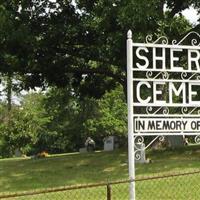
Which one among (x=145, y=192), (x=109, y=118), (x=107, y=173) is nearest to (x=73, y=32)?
(x=107, y=173)

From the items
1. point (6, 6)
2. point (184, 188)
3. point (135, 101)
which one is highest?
point (6, 6)

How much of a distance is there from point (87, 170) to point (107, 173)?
1404 millimetres

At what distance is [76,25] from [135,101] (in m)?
13.2

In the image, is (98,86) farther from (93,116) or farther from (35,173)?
(93,116)

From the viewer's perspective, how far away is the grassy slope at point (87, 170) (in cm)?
1726

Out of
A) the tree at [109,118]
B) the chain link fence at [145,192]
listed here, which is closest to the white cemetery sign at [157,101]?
the chain link fence at [145,192]

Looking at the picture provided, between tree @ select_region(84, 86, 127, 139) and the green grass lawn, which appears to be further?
tree @ select_region(84, 86, 127, 139)

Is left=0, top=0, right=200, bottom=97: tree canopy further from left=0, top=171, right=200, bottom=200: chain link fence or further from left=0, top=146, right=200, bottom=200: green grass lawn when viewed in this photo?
left=0, top=171, right=200, bottom=200: chain link fence

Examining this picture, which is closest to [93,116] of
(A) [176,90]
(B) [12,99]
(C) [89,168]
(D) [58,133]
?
(D) [58,133]

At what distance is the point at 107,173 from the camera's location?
18562 mm

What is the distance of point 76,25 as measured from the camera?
2378cm

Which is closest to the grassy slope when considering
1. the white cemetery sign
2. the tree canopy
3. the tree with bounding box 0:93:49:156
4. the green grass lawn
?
the green grass lawn

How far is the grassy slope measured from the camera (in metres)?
17.3

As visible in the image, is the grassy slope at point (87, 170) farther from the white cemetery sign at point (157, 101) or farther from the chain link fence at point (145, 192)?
the white cemetery sign at point (157, 101)
